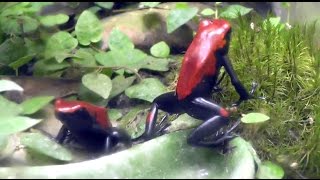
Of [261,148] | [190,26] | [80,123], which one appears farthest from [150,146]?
[190,26]

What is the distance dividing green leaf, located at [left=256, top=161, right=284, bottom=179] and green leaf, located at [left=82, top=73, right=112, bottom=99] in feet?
1.88

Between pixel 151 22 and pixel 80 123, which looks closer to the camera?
pixel 80 123

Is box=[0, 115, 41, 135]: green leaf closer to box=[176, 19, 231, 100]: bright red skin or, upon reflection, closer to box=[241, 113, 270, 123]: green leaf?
box=[176, 19, 231, 100]: bright red skin

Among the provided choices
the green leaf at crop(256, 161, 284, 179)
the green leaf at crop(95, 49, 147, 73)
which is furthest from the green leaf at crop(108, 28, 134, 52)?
the green leaf at crop(256, 161, 284, 179)

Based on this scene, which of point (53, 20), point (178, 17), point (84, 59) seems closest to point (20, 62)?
point (84, 59)

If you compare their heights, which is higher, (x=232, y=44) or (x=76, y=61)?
(x=232, y=44)

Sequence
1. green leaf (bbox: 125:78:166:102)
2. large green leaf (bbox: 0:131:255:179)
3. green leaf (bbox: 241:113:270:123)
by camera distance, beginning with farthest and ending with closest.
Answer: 1. green leaf (bbox: 125:78:166:102)
2. green leaf (bbox: 241:113:270:123)
3. large green leaf (bbox: 0:131:255:179)

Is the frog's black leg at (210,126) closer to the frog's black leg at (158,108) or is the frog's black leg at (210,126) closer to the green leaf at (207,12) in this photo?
the frog's black leg at (158,108)

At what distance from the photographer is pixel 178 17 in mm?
2307

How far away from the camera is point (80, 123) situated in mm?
1497

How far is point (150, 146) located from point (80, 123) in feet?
0.67

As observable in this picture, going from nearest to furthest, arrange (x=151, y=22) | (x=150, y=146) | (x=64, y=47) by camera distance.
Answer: (x=150, y=146), (x=64, y=47), (x=151, y=22)

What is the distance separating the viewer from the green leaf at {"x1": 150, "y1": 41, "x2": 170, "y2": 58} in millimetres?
2186

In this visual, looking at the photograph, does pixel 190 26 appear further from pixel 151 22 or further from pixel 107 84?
pixel 107 84
